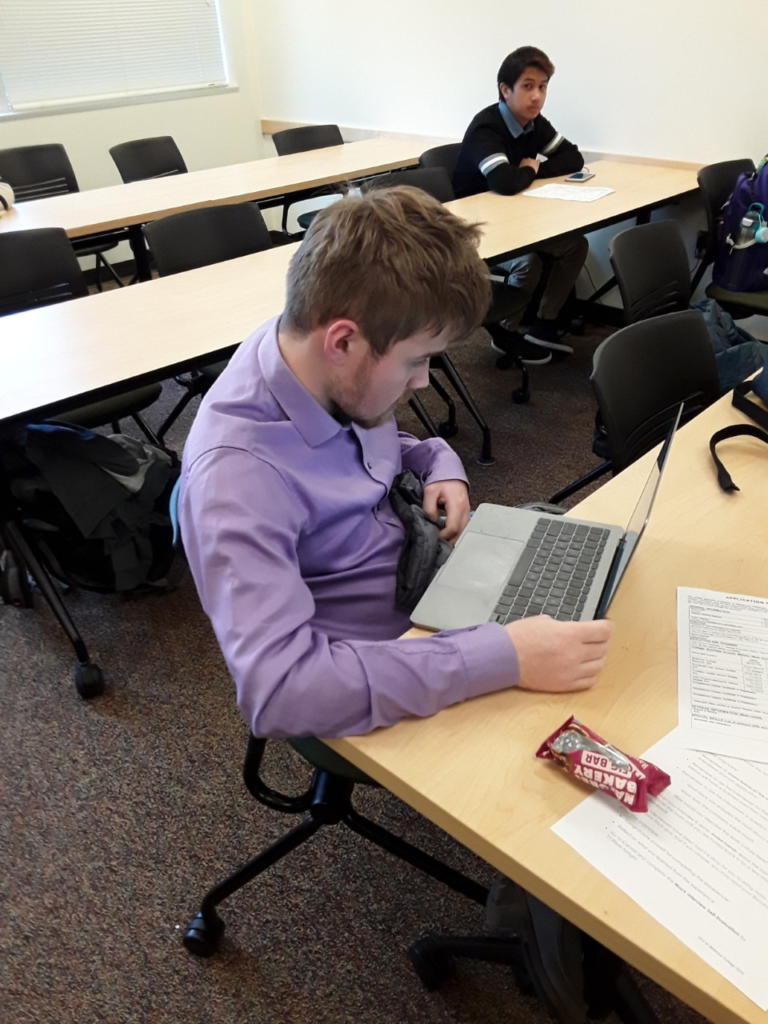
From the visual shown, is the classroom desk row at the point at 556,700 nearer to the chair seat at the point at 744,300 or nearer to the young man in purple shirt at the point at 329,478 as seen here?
the young man in purple shirt at the point at 329,478

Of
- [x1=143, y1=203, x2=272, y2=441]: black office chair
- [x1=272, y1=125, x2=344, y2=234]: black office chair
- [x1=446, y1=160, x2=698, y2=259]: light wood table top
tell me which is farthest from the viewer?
[x1=272, y1=125, x2=344, y2=234]: black office chair

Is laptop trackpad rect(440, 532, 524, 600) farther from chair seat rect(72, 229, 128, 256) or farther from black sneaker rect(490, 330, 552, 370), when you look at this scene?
chair seat rect(72, 229, 128, 256)

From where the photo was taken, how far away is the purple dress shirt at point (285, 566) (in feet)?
2.59

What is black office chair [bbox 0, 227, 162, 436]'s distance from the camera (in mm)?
2369

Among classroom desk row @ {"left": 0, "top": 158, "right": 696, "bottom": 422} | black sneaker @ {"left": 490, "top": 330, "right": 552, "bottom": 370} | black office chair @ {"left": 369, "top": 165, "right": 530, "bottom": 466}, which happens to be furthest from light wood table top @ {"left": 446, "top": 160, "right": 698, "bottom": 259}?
black sneaker @ {"left": 490, "top": 330, "right": 552, "bottom": 370}

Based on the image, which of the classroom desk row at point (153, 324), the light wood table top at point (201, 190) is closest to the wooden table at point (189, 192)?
the light wood table top at point (201, 190)

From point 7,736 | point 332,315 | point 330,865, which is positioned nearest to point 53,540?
point 7,736

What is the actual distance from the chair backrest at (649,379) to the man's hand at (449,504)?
41cm

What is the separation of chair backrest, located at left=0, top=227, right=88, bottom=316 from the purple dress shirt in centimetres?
179

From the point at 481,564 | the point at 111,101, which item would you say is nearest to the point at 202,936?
the point at 481,564

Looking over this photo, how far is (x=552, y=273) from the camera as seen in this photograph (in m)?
3.36

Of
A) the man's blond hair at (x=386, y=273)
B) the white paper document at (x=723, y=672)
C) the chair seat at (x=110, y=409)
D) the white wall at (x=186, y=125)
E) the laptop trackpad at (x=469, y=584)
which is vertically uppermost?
the white wall at (x=186, y=125)

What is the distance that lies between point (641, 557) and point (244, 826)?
0.99 m

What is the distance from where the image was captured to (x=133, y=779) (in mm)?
1643
